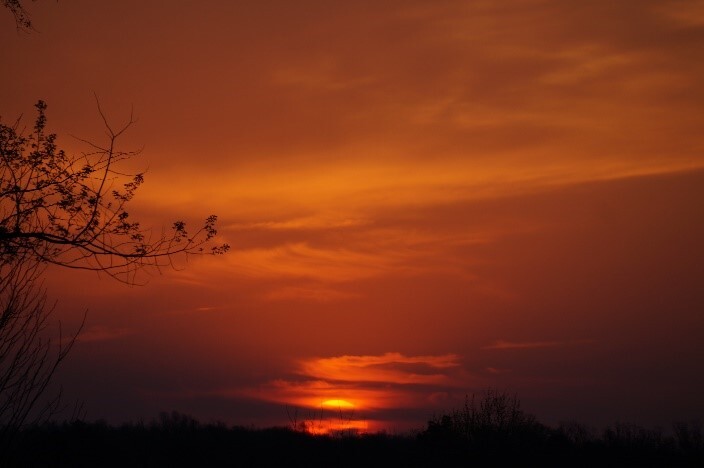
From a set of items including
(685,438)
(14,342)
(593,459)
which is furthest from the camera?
(685,438)

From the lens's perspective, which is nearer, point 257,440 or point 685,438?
point 685,438

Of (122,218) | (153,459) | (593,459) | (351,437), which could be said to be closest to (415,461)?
(351,437)

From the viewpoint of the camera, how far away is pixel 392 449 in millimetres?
23641

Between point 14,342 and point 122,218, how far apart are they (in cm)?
229

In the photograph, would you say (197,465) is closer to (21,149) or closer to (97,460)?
(97,460)

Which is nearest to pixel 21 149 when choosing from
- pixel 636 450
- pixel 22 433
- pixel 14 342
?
pixel 14 342

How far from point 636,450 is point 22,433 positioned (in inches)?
771

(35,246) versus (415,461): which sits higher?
(35,246)

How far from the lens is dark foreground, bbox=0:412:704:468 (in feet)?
69.1

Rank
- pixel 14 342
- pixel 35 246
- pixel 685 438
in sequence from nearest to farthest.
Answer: pixel 14 342, pixel 35 246, pixel 685 438

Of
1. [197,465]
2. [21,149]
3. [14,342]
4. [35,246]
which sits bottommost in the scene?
[197,465]

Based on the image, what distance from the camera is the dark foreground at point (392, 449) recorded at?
21.0 metres

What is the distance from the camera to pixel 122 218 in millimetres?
9344

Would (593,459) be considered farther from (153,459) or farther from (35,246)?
(35,246)
